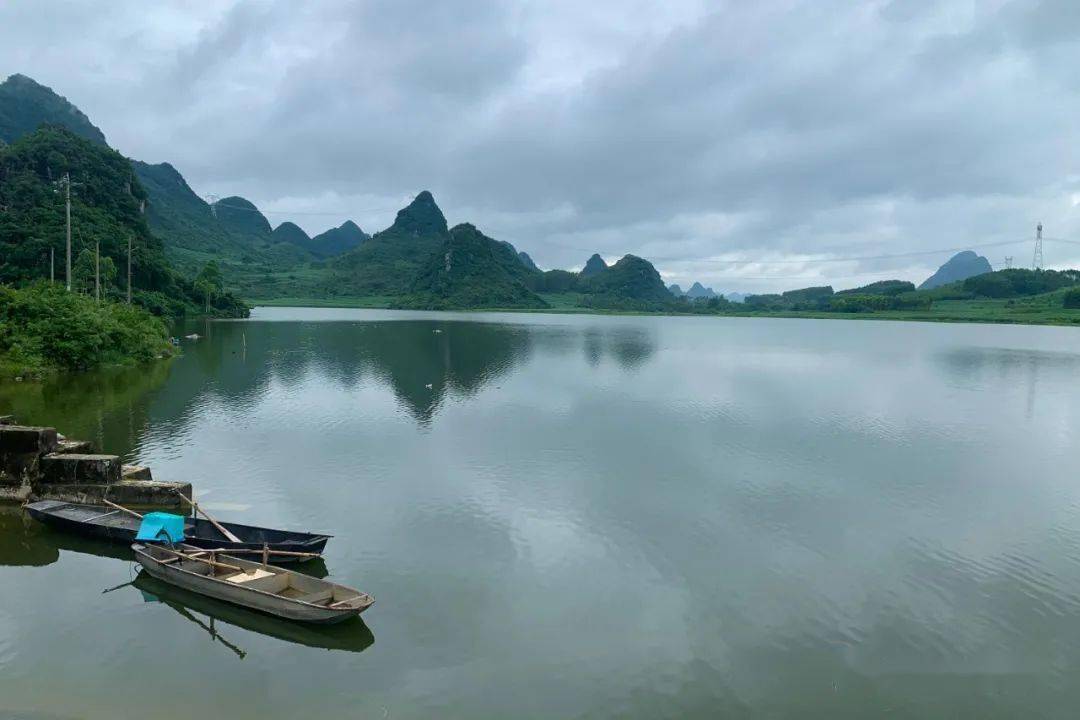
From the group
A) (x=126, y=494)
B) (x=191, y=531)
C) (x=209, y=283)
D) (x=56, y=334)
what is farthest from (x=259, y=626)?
(x=209, y=283)

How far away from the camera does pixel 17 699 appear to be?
33.4 feet

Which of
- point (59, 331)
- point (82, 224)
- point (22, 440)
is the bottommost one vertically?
point (22, 440)

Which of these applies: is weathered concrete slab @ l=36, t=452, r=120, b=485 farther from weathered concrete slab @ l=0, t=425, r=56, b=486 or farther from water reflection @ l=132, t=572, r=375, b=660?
water reflection @ l=132, t=572, r=375, b=660

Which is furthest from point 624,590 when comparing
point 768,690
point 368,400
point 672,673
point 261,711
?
point 368,400

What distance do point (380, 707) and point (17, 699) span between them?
5.82 meters

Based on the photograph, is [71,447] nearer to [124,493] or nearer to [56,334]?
[124,493]

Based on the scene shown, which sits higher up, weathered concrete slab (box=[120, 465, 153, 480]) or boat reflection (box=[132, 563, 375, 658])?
weathered concrete slab (box=[120, 465, 153, 480])

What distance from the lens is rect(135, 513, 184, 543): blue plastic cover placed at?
14.7 metres

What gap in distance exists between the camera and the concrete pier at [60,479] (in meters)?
18.0

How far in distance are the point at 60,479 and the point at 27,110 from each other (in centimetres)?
22203

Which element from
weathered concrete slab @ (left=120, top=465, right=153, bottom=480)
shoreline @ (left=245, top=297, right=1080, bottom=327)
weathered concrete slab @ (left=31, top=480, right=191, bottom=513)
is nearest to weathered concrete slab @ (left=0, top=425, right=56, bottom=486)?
weathered concrete slab @ (left=31, top=480, right=191, bottom=513)

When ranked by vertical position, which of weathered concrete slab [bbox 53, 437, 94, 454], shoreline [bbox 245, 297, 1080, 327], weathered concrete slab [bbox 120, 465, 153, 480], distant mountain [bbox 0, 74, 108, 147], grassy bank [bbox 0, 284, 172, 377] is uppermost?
distant mountain [bbox 0, 74, 108, 147]

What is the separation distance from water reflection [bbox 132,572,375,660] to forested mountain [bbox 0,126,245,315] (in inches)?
2688

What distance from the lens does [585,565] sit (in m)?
15.9
